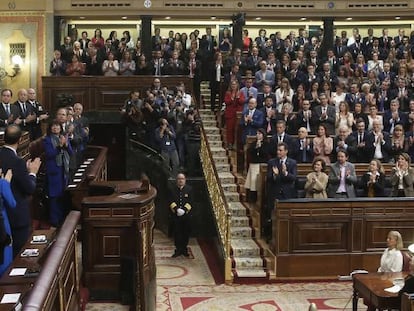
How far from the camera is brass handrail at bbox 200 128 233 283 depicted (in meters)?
9.30

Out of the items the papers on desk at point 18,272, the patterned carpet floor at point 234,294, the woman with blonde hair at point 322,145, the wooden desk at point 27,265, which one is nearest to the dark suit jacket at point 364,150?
the woman with blonde hair at point 322,145

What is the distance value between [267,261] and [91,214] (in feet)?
12.8

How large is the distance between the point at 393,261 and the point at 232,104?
18.1ft

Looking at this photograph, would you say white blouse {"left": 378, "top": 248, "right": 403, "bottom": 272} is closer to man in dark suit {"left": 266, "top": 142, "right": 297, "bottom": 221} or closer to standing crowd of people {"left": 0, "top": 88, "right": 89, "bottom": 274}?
man in dark suit {"left": 266, "top": 142, "right": 297, "bottom": 221}

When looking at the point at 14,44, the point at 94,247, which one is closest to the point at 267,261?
the point at 94,247

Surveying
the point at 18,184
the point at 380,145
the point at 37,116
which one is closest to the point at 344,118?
the point at 380,145

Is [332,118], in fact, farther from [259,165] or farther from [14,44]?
[14,44]

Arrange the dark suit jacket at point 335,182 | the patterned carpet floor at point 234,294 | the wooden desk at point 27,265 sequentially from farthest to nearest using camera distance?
the dark suit jacket at point 335,182 → the patterned carpet floor at point 234,294 → the wooden desk at point 27,265

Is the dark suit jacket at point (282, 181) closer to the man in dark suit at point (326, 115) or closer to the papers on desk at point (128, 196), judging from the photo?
the man in dark suit at point (326, 115)

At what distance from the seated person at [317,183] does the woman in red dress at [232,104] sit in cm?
285

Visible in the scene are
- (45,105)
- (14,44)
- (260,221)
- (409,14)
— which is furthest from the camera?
(409,14)

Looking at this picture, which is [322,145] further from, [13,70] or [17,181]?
[13,70]

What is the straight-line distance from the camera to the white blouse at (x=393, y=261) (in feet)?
23.8

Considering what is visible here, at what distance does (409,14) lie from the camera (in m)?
17.7
